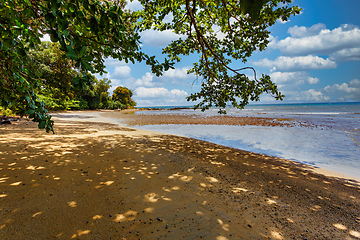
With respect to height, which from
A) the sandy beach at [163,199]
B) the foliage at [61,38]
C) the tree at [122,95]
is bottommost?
the sandy beach at [163,199]

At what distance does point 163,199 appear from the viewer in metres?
3.37

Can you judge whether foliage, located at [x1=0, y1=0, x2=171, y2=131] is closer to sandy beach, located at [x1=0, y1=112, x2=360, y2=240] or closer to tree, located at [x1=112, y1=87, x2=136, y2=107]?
sandy beach, located at [x1=0, y1=112, x2=360, y2=240]

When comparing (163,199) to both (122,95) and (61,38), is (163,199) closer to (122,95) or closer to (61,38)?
(61,38)

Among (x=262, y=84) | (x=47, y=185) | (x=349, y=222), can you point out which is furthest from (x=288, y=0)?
(x=47, y=185)

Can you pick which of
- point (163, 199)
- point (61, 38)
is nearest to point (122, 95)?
point (163, 199)

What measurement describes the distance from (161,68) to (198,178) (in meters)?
2.93

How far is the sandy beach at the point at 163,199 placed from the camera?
2586 mm

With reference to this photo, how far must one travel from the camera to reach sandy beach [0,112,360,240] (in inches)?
102

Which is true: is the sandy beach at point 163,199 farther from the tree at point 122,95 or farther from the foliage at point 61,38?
the tree at point 122,95

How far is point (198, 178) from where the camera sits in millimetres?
4414

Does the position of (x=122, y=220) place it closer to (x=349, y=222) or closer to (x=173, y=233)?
(x=173, y=233)

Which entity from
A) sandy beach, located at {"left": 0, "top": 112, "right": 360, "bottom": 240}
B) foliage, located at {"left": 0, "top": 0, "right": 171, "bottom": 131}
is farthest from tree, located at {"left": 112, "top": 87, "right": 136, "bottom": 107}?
foliage, located at {"left": 0, "top": 0, "right": 171, "bottom": 131}

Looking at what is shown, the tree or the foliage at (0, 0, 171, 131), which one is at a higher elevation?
the tree

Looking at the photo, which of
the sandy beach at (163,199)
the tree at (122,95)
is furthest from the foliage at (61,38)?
the tree at (122,95)
